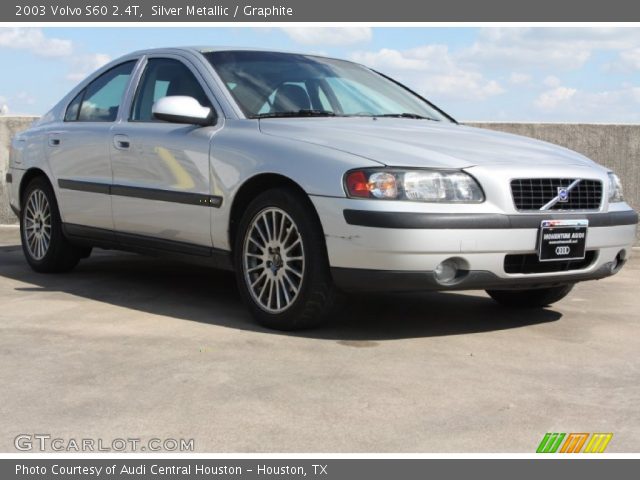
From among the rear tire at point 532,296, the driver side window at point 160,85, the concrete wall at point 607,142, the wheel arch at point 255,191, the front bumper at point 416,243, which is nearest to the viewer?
the front bumper at point 416,243

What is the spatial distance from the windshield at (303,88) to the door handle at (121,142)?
0.80 metres

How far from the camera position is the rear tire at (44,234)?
8.06 m

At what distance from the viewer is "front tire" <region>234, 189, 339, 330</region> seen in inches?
225

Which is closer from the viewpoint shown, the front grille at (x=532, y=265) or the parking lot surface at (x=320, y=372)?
the parking lot surface at (x=320, y=372)

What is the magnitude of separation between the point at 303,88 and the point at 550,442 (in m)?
3.38

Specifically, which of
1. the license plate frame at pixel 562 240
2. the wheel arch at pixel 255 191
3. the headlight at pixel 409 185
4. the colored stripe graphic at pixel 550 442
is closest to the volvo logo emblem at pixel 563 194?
the license plate frame at pixel 562 240

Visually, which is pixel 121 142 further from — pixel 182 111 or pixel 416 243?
pixel 416 243

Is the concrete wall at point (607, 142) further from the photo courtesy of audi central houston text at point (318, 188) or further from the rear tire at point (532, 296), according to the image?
the rear tire at point (532, 296)

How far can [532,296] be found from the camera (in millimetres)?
7020

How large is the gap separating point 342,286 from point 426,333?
26.6 inches

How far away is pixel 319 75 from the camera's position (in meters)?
6.96
